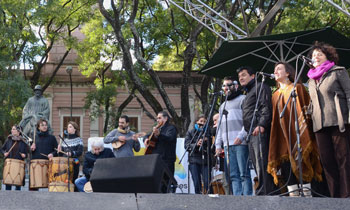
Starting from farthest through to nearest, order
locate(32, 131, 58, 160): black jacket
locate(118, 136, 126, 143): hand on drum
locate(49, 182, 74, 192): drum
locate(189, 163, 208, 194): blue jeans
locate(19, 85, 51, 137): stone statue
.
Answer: locate(19, 85, 51, 137): stone statue
locate(32, 131, 58, 160): black jacket
locate(49, 182, 74, 192): drum
locate(189, 163, 208, 194): blue jeans
locate(118, 136, 126, 143): hand on drum

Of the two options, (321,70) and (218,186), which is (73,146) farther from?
(321,70)

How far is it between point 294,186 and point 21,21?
18.2m

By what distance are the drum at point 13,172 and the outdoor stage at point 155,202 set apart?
22.1 ft

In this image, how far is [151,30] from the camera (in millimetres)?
24812

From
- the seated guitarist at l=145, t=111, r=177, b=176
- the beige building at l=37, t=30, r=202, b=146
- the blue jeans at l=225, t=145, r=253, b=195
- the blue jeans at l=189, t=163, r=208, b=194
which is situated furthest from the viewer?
the beige building at l=37, t=30, r=202, b=146

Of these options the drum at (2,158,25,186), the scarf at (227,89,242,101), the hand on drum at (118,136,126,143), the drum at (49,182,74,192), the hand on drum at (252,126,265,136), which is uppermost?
the scarf at (227,89,242,101)

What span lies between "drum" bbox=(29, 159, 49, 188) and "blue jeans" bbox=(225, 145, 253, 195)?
179 inches

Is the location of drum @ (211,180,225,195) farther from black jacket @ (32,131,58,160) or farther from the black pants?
the black pants

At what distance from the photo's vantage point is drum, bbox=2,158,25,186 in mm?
10953

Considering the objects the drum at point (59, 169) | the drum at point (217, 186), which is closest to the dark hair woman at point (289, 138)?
the drum at point (217, 186)

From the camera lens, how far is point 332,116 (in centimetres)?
587

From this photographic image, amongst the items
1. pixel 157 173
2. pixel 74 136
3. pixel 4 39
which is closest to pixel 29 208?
pixel 157 173

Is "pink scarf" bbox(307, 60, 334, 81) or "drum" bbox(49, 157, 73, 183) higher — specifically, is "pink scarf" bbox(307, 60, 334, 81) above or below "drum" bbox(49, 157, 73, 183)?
above

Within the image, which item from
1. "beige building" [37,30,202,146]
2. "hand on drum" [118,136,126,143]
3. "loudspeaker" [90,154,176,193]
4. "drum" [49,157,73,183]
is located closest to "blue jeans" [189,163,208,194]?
"hand on drum" [118,136,126,143]
